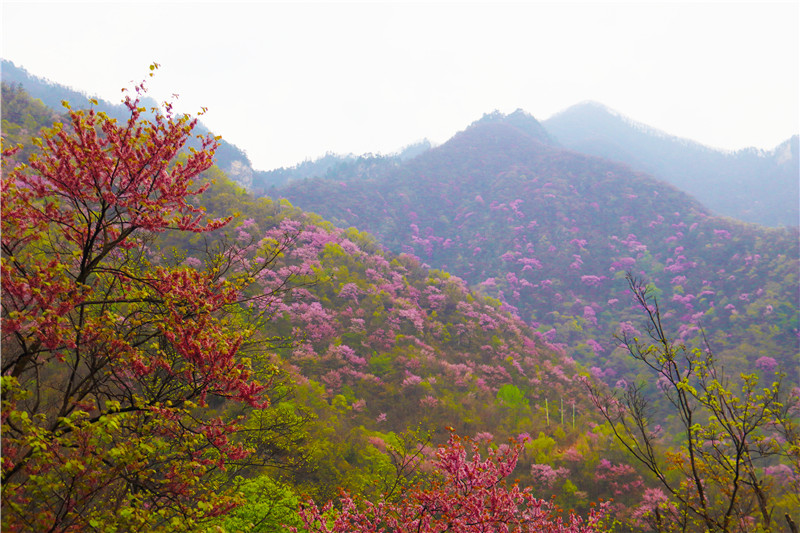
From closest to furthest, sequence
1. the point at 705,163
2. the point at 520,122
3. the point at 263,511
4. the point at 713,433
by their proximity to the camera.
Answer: the point at 713,433 < the point at 263,511 < the point at 520,122 < the point at 705,163

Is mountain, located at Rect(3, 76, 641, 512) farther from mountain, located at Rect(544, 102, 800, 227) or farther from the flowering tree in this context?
mountain, located at Rect(544, 102, 800, 227)

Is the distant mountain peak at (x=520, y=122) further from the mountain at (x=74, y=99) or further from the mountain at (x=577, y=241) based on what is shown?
the mountain at (x=74, y=99)

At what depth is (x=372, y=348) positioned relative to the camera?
73.2 feet

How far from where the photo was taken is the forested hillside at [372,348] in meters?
4.57

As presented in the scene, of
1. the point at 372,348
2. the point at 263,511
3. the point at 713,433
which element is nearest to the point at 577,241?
the point at 372,348

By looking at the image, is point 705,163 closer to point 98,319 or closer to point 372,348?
point 372,348

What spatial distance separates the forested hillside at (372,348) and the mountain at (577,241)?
0.34 meters

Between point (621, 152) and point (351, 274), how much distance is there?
94.7m

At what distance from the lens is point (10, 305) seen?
14.7 ft

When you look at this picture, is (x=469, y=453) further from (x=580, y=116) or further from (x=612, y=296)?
(x=580, y=116)

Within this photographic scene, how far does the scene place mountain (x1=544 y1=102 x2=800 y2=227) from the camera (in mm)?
72062

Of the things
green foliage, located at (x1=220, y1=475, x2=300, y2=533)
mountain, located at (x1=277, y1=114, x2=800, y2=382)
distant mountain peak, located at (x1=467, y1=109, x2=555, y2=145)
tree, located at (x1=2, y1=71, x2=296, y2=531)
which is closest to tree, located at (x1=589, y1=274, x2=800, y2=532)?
tree, located at (x1=2, y1=71, x2=296, y2=531)

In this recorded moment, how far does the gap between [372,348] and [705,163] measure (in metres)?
109

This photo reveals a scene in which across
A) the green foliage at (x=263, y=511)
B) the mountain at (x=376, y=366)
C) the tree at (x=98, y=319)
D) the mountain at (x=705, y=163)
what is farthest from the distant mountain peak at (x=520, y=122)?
the tree at (x=98, y=319)
